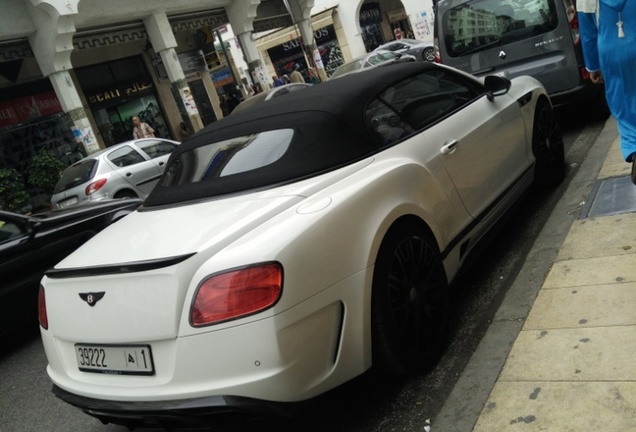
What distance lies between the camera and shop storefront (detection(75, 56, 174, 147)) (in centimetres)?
1942

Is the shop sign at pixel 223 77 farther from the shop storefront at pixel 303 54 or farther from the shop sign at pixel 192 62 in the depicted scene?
the shop sign at pixel 192 62

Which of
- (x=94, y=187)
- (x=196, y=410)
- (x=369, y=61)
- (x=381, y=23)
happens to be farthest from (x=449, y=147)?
Answer: (x=381, y=23)

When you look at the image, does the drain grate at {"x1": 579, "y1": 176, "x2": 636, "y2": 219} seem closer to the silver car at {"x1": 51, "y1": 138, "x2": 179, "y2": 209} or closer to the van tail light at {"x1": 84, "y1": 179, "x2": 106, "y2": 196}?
the silver car at {"x1": 51, "y1": 138, "x2": 179, "y2": 209}

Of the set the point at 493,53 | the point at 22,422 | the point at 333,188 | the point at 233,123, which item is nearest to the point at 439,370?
the point at 333,188

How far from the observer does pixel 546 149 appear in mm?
5035

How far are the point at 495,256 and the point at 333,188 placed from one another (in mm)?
1917

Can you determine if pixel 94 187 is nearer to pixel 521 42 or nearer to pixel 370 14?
pixel 521 42

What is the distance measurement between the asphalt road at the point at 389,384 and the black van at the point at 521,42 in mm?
1127

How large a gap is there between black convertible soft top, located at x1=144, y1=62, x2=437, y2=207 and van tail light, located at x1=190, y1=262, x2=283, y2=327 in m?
0.80

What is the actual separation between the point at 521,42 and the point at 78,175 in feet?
26.1

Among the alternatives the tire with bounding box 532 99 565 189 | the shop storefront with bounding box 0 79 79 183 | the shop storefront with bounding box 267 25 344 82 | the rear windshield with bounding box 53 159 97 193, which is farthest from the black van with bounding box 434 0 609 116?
the shop storefront with bounding box 267 25 344 82

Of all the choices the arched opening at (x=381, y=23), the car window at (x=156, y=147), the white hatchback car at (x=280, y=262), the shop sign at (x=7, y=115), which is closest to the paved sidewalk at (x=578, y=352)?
the white hatchback car at (x=280, y=262)

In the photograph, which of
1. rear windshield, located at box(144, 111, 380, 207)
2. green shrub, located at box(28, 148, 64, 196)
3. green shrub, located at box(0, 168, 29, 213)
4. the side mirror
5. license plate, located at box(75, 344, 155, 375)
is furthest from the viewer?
green shrub, located at box(28, 148, 64, 196)

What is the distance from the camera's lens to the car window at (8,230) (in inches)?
213
